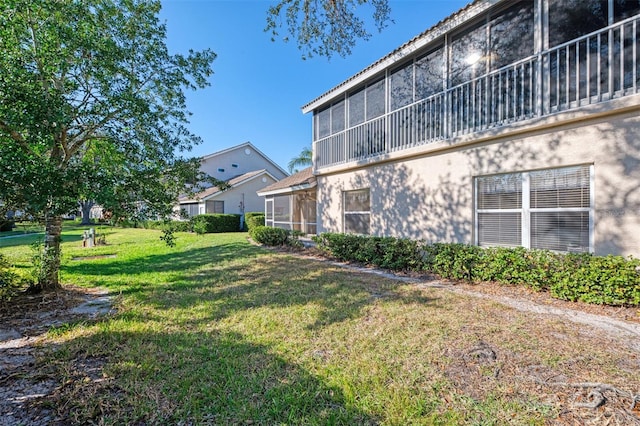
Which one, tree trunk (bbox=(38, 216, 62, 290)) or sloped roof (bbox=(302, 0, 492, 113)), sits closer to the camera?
tree trunk (bbox=(38, 216, 62, 290))

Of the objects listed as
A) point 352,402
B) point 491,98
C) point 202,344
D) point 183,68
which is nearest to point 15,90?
point 183,68

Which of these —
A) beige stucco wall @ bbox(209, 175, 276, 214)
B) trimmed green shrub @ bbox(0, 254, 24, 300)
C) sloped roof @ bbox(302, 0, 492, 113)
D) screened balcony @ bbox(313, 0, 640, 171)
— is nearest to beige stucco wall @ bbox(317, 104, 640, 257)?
screened balcony @ bbox(313, 0, 640, 171)

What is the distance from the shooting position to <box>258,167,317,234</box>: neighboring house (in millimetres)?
15958

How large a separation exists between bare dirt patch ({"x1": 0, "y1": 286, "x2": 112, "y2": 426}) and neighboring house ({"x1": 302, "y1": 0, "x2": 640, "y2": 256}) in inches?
323

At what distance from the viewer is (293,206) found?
16781mm

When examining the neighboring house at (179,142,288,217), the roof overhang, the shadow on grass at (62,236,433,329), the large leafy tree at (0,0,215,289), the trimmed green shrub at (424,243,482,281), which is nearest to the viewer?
the large leafy tree at (0,0,215,289)

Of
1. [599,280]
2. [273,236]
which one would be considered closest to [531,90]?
[599,280]

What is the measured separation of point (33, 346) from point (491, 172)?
368 inches

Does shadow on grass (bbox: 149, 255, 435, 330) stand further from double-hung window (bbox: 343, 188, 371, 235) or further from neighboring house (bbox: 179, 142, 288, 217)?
neighboring house (bbox: 179, 142, 288, 217)

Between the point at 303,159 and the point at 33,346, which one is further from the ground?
the point at 303,159

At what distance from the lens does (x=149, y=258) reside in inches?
444

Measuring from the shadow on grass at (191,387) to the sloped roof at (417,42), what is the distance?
361 inches

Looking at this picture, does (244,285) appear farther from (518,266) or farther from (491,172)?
(491,172)

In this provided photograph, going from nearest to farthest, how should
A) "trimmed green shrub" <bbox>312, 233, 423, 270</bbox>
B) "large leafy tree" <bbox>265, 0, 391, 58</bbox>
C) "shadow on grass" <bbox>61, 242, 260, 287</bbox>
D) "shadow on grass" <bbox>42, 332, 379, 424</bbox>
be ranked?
1. "shadow on grass" <bbox>42, 332, 379, 424</bbox>
2. "trimmed green shrub" <bbox>312, 233, 423, 270</bbox>
3. "shadow on grass" <bbox>61, 242, 260, 287</bbox>
4. "large leafy tree" <bbox>265, 0, 391, 58</bbox>
